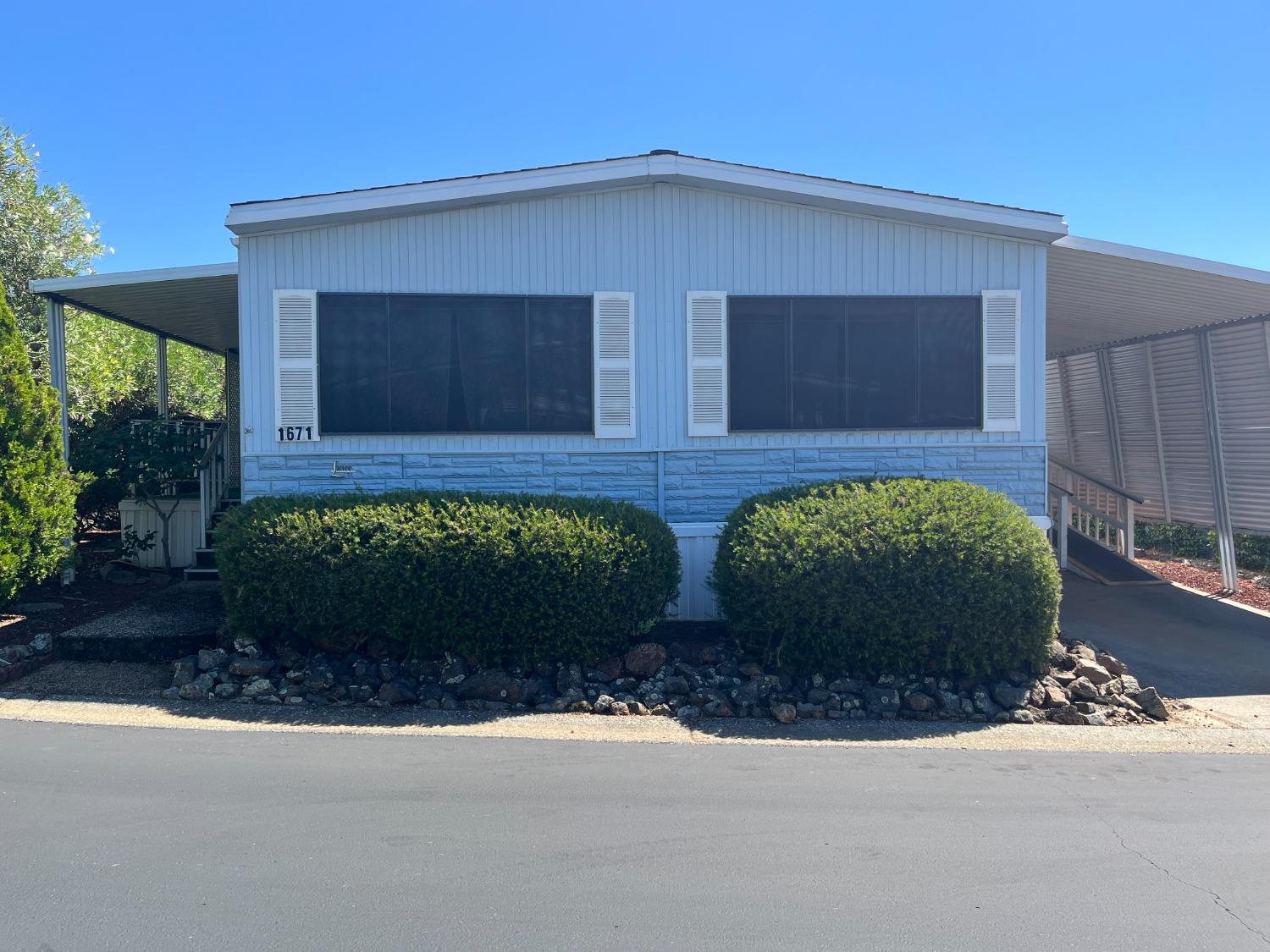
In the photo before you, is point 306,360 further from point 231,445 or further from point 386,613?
point 231,445

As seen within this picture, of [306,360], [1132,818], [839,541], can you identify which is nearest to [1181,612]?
[839,541]

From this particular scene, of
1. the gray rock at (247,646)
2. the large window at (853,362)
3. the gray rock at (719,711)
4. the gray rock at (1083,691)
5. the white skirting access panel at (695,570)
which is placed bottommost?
the gray rock at (719,711)

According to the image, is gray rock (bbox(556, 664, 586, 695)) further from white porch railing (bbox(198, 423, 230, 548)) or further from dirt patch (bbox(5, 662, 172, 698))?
white porch railing (bbox(198, 423, 230, 548))

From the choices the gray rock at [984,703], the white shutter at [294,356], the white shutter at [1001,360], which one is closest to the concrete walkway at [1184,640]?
the gray rock at [984,703]

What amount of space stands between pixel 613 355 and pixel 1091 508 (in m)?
8.76

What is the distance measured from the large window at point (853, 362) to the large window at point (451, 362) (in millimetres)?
A: 1567

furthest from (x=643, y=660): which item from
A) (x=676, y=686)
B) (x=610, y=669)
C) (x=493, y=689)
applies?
(x=493, y=689)

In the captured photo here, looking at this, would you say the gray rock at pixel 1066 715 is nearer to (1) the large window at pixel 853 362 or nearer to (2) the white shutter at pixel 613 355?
(1) the large window at pixel 853 362

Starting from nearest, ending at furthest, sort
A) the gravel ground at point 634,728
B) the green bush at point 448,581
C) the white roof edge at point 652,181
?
the gravel ground at point 634,728, the green bush at point 448,581, the white roof edge at point 652,181

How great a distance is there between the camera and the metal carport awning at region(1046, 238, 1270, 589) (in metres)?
9.23

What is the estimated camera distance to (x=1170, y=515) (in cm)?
1291

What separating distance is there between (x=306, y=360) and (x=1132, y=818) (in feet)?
23.6

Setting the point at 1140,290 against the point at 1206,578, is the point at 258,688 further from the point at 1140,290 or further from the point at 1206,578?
the point at 1206,578

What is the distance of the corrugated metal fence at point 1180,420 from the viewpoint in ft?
36.9
